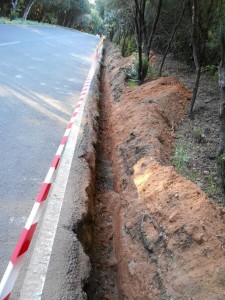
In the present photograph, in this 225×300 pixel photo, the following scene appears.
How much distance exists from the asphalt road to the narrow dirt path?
0.97 meters

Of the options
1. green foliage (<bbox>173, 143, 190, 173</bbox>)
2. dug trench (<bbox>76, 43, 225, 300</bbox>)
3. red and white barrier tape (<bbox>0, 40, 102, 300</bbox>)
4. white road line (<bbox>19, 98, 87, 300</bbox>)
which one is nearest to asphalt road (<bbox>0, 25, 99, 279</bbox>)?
red and white barrier tape (<bbox>0, 40, 102, 300</bbox>)

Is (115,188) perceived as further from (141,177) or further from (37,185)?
(37,185)

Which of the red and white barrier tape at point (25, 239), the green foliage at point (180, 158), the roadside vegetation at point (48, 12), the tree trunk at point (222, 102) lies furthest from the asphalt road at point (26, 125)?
the roadside vegetation at point (48, 12)

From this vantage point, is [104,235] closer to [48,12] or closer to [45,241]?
[45,241]

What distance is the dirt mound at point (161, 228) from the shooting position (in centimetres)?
305

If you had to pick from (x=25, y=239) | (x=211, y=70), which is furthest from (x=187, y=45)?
(x=25, y=239)

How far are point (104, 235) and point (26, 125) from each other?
8.97 ft

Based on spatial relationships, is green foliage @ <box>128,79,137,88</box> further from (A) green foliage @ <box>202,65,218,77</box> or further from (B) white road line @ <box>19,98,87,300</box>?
(B) white road line @ <box>19,98,87,300</box>

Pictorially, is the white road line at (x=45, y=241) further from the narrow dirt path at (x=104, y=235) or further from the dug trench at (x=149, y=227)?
the narrow dirt path at (x=104, y=235)

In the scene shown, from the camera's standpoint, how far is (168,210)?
3.91 metres

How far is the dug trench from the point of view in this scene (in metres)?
3.13

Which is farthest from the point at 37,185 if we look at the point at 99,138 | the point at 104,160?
the point at 99,138

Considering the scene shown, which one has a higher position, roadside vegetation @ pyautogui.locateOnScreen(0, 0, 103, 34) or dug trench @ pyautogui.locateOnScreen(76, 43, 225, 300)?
roadside vegetation @ pyautogui.locateOnScreen(0, 0, 103, 34)

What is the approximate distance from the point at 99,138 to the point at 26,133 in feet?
6.57
